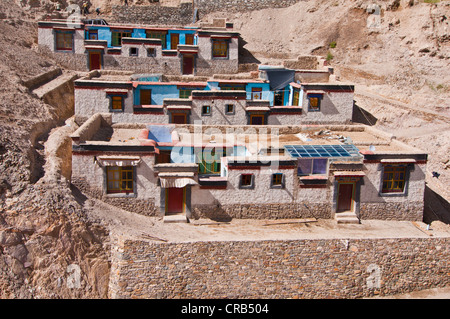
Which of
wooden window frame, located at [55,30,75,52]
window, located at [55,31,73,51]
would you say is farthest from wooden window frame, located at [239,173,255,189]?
window, located at [55,31,73,51]

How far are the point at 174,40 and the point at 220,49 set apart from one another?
14.1 feet

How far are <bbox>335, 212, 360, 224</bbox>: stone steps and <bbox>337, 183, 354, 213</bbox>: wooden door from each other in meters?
0.30

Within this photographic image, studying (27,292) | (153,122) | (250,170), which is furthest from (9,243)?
(153,122)

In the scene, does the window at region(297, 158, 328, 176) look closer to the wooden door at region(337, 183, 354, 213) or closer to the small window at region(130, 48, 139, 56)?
the wooden door at region(337, 183, 354, 213)

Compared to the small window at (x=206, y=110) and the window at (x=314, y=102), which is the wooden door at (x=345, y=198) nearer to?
the window at (x=314, y=102)

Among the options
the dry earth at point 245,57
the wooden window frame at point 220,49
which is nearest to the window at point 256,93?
the wooden window frame at point 220,49

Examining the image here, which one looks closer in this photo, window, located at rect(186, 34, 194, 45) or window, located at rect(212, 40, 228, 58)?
window, located at rect(212, 40, 228, 58)

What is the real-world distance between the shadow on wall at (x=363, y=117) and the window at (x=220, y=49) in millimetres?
10032

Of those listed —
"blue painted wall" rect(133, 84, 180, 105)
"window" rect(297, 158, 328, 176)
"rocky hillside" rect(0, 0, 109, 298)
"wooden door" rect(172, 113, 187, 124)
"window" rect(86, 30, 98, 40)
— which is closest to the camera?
"rocky hillside" rect(0, 0, 109, 298)

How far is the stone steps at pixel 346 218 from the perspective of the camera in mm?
20312

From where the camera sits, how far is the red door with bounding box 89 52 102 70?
32.6 m

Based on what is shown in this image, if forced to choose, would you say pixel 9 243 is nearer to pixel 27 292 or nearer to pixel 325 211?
pixel 27 292

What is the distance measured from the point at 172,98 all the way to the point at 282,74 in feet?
25.6

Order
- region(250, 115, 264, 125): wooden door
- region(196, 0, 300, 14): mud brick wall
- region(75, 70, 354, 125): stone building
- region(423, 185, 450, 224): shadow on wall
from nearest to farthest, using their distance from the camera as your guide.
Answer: region(423, 185, 450, 224): shadow on wall → region(75, 70, 354, 125): stone building → region(250, 115, 264, 125): wooden door → region(196, 0, 300, 14): mud brick wall
